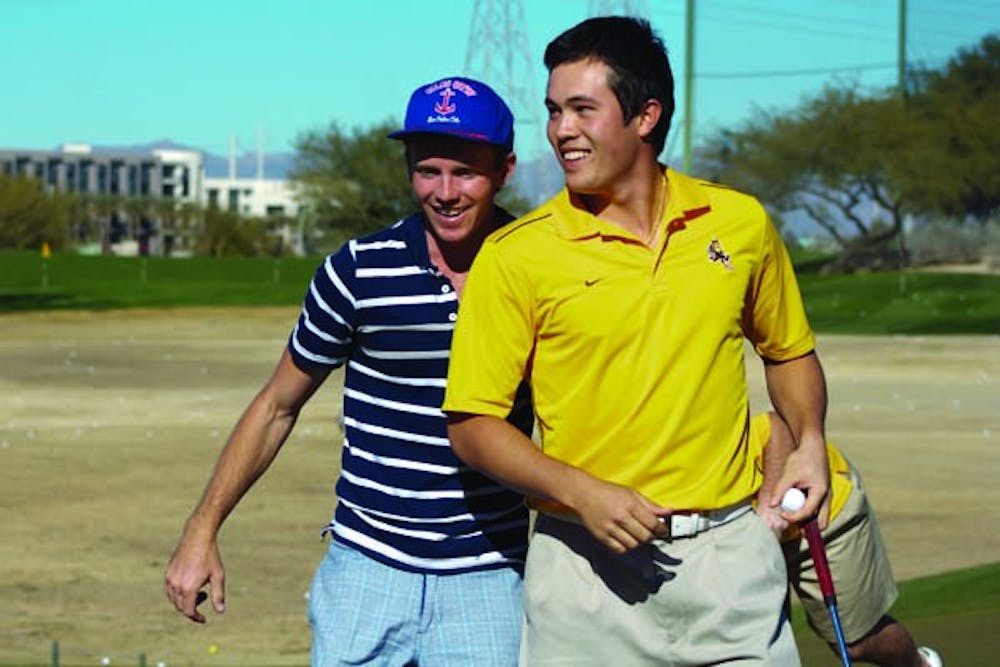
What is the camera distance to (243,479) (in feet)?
15.5

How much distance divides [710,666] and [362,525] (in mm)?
973

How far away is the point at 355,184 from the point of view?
101 meters

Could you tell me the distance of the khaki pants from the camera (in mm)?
3965

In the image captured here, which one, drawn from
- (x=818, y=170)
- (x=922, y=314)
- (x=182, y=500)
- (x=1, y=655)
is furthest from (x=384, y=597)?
(x=818, y=170)

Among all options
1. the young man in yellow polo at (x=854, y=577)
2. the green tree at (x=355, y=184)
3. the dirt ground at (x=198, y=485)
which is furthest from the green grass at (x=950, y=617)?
the green tree at (x=355, y=184)

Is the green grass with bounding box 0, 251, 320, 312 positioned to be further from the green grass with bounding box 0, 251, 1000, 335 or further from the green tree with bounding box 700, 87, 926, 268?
the green tree with bounding box 700, 87, 926, 268

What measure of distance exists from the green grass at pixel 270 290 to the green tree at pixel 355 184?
2199cm

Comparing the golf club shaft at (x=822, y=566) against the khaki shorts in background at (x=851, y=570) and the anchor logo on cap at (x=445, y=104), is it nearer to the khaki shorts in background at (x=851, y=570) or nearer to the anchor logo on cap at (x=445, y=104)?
the khaki shorts in background at (x=851, y=570)

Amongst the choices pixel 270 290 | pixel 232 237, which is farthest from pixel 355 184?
pixel 270 290

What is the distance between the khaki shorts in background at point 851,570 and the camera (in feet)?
17.5

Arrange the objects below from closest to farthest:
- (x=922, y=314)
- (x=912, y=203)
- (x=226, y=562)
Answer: (x=226, y=562) < (x=922, y=314) < (x=912, y=203)

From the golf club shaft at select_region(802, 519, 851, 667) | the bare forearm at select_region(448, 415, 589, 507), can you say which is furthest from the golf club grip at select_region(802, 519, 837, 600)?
the bare forearm at select_region(448, 415, 589, 507)

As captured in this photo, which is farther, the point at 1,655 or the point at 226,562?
the point at 226,562

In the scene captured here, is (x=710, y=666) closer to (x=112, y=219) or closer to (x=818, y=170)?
(x=818, y=170)
